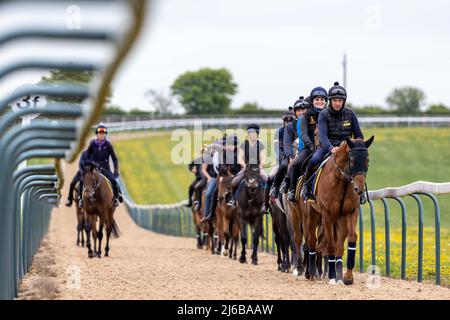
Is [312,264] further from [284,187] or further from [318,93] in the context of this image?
[318,93]

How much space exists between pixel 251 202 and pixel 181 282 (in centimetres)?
713

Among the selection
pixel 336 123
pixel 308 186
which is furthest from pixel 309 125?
pixel 336 123

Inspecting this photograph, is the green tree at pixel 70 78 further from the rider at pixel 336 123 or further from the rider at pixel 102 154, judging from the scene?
the rider at pixel 102 154

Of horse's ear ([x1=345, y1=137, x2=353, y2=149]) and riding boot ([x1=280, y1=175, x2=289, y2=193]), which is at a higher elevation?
horse's ear ([x1=345, y1=137, x2=353, y2=149])

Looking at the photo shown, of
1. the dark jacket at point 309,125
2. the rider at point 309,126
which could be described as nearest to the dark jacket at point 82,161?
the rider at point 309,126

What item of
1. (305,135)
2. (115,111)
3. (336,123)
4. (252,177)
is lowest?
(252,177)

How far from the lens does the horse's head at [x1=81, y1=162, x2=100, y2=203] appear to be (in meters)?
21.1

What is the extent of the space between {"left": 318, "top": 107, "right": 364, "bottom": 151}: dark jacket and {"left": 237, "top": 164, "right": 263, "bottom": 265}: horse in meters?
5.82

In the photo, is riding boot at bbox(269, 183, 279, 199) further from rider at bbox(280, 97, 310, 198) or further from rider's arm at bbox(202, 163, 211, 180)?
rider's arm at bbox(202, 163, 211, 180)

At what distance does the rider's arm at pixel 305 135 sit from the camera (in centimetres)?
1491

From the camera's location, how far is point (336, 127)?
46.2ft

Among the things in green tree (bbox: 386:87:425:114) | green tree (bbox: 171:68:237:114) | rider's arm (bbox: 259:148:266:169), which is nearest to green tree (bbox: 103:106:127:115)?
green tree (bbox: 171:68:237:114)
